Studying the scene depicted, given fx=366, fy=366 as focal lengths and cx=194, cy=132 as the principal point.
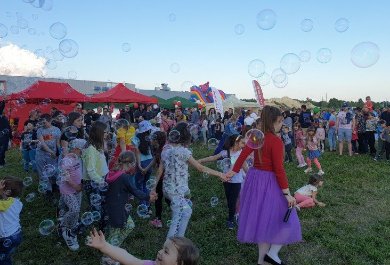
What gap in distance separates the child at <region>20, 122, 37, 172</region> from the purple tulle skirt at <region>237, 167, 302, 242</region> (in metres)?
6.24

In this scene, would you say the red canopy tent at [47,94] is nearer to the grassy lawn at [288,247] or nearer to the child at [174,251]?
the grassy lawn at [288,247]

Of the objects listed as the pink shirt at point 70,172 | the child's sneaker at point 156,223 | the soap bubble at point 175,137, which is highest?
the soap bubble at point 175,137

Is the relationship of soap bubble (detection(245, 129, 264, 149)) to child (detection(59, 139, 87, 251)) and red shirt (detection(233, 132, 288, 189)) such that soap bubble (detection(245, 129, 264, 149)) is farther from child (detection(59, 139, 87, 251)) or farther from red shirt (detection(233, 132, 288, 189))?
child (detection(59, 139, 87, 251))

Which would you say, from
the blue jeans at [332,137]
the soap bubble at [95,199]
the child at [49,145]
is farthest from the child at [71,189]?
the blue jeans at [332,137]

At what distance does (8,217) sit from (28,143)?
609cm

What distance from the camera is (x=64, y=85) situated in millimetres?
18875

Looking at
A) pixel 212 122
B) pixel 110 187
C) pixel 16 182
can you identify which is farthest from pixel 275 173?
pixel 212 122

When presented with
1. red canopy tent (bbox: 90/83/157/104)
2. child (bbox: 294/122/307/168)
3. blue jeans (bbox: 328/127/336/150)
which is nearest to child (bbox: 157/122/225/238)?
child (bbox: 294/122/307/168)

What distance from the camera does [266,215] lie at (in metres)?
3.96

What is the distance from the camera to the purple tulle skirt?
3.92 metres

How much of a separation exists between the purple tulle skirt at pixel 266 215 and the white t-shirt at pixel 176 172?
827mm

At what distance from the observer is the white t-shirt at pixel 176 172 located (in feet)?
14.6

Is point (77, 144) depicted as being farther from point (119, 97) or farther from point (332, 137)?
point (119, 97)

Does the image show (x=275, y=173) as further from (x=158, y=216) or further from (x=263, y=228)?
(x=158, y=216)
